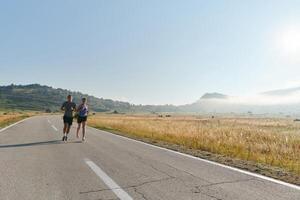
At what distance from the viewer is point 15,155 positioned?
986 centimetres

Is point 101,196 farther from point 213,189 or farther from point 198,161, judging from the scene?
point 198,161

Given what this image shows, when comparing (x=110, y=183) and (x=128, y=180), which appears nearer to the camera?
(x=110, y=183)

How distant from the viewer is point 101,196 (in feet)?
17.2

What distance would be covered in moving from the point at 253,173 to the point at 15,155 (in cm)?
692

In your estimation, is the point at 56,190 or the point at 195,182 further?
the point at 195,182

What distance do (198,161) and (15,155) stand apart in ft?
18.1

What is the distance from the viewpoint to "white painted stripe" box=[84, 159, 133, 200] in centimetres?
527

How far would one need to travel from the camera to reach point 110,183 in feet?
20.2

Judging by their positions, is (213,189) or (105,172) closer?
(213,189)

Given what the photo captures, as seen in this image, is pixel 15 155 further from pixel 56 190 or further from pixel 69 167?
pixel 56 190

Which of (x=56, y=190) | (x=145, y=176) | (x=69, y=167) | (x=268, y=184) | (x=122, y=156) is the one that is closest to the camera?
(x=56, y=190)

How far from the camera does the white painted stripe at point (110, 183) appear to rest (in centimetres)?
527

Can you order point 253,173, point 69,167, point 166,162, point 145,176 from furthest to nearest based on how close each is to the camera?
point 166,162 < point 69,167 < point 253,173 < point 145,176

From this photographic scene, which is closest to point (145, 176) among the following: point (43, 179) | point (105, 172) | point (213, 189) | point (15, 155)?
point (105, 172)
